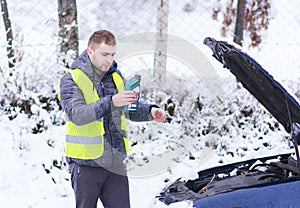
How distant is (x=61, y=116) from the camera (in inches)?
212

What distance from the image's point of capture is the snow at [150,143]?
14.3 feet

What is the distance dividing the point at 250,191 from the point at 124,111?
107 cm

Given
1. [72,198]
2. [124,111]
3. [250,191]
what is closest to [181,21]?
[72,198]

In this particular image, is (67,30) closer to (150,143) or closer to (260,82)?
(150,143)

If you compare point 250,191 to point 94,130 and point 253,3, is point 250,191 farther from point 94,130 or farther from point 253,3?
point 253,3

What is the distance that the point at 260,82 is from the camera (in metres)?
2.47

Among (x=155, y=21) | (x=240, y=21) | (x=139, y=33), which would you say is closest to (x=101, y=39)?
(x=240, y=21)

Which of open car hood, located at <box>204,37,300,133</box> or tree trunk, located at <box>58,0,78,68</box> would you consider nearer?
open car hood, located at <box>204,37,300,133</box>

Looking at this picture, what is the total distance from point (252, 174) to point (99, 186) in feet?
3.17

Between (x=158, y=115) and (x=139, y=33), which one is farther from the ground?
(x=139, y=33)

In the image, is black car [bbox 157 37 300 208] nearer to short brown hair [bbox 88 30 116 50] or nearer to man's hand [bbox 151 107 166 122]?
man's hand [bbox 151 107 166 122]

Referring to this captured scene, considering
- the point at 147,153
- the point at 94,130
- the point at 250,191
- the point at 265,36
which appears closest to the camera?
the point at 250,191

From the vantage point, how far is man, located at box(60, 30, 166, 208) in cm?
284

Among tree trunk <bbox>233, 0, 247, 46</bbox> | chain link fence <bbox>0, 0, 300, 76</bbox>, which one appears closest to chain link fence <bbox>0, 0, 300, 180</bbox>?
chain link fence <bbox>0, 0, 300, 76</bbox>
